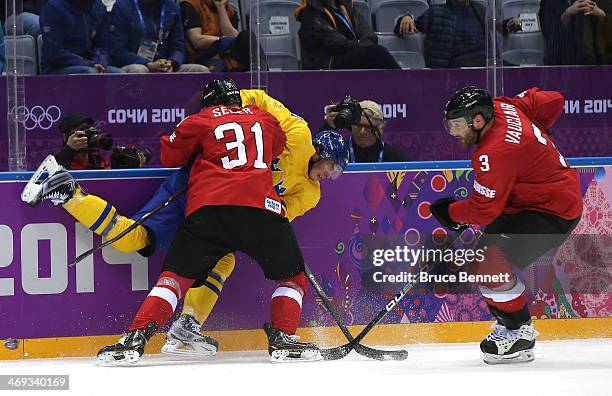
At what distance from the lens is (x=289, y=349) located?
4715mm

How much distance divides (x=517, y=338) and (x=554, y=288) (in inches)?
20.9

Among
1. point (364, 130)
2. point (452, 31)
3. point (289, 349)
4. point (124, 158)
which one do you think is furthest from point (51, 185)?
point (452, 31)

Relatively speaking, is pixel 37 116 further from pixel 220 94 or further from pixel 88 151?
pixel 220 94

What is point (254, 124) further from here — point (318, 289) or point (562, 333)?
point (562, 333)

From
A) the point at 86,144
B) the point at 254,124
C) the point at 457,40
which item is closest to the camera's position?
the point at 254,124

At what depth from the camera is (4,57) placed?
5.22 metres

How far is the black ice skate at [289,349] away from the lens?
4.71 meters

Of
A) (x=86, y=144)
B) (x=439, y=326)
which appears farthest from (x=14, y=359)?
(x=439, y=326)

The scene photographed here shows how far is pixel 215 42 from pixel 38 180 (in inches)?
45.5

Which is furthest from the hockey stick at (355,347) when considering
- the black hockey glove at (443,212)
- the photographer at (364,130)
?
the photographer at (364,130)

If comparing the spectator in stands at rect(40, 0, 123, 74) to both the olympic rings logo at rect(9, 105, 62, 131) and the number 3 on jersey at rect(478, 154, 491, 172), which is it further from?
the number 3 on jersey at rect(478, 154, 491, 172)

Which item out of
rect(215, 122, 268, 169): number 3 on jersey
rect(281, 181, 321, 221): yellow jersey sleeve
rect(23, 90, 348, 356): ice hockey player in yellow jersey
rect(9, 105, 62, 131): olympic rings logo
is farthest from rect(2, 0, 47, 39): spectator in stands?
rect(281, 181, 321, 221): yellow jersey sleeve

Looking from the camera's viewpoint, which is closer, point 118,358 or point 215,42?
point 118,358
